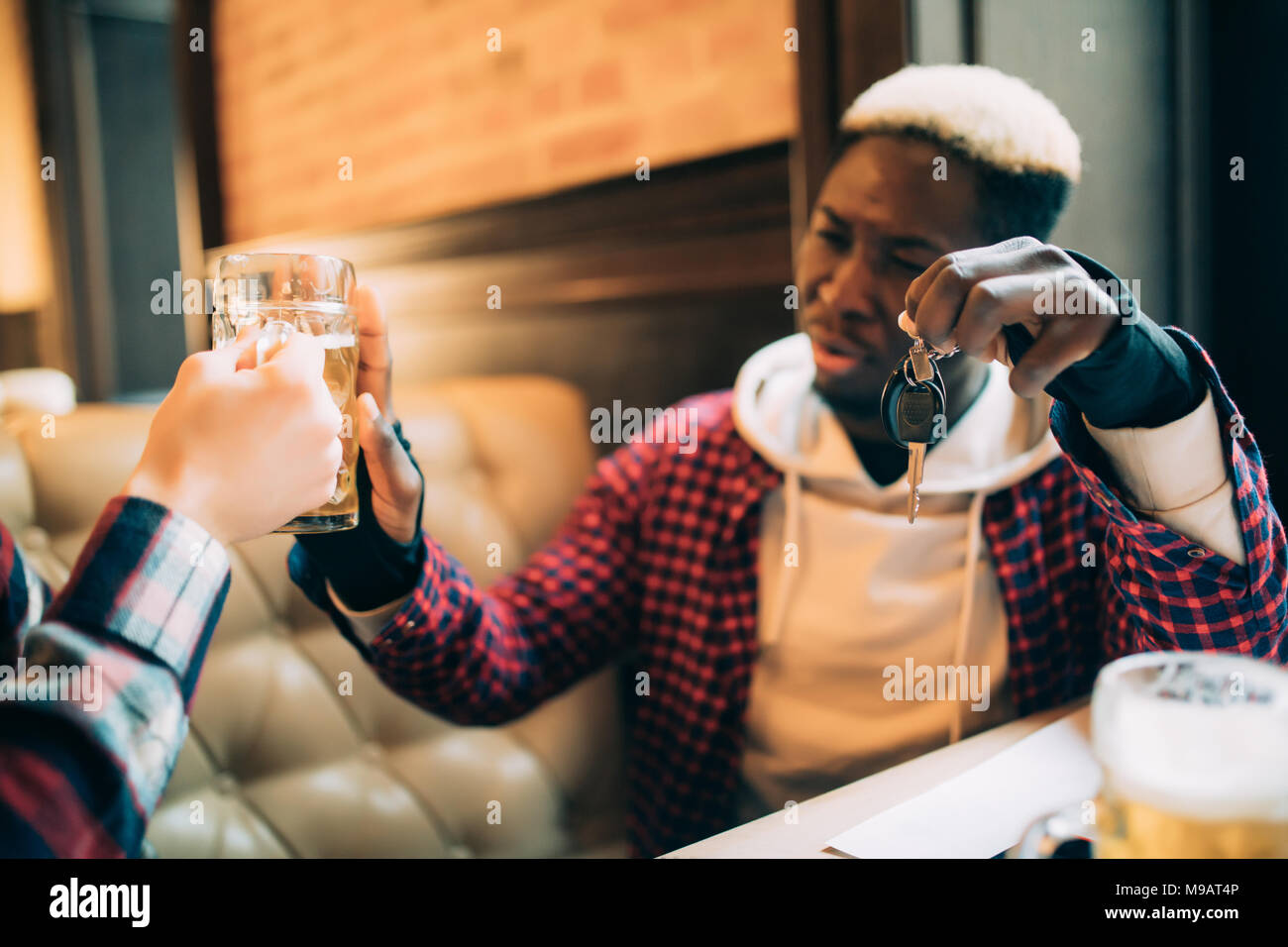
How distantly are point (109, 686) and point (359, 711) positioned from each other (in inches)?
28.8

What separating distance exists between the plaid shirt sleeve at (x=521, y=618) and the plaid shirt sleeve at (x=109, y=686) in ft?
1.25

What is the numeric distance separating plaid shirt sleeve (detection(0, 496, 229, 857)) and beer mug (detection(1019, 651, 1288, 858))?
463 mm

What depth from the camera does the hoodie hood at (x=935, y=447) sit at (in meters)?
0.98

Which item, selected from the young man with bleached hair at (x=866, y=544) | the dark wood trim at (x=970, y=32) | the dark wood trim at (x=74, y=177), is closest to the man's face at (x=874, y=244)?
the young man with bleached hair at (x=866, y=544)

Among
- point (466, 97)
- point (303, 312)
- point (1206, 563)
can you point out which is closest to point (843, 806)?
point (1206, 563)

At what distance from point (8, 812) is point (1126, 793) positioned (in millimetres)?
543

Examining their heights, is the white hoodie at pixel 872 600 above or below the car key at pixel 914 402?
below

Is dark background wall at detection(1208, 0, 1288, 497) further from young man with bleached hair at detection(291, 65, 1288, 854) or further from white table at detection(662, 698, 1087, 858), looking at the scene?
white table at detection(662, 698, 1087, 858)

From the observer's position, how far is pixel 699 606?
1113 millimetres

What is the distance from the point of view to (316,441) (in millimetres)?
542

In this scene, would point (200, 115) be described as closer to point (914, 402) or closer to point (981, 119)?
point (981, 119)

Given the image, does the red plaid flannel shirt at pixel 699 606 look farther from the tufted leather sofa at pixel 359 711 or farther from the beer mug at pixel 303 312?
the beer mug at pixel 303 312

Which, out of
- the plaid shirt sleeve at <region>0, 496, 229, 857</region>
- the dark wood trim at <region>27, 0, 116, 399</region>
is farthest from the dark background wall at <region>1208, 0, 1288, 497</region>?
the dark wood trim at <region>27, 0, 116, 399</region>

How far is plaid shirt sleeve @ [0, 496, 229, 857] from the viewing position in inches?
16.8
